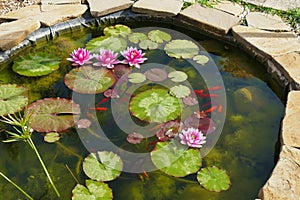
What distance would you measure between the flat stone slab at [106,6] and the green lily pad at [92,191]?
1621mm

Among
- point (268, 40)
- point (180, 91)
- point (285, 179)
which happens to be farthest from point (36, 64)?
point (285, 179)

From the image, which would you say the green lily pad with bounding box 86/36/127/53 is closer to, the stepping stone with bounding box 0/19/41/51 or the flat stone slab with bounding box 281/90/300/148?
the stepping stone with bounding box 0/19/41/51

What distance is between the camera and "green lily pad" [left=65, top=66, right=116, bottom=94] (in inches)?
104

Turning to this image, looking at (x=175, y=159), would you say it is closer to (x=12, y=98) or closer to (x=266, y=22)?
(x=12, y=98)

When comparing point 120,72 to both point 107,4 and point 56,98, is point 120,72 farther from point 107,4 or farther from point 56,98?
point 107,4

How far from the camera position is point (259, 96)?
8.64 feet

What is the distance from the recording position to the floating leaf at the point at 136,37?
309cm

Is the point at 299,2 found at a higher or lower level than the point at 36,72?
higher

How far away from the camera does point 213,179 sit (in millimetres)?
2105

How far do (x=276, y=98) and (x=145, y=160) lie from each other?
3.30ft

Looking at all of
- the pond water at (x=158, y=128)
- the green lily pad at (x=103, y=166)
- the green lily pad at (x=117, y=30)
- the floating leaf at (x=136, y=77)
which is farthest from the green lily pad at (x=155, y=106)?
the green lily pad at (x=117, y=30)

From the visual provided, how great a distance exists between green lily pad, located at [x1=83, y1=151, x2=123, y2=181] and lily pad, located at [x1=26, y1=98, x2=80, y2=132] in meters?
0.30

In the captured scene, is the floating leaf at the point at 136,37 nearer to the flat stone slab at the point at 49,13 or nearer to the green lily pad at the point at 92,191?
the flat stone slab at the point at 49,13

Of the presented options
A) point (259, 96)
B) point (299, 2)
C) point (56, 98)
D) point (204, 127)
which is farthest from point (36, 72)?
point (299, 2)
